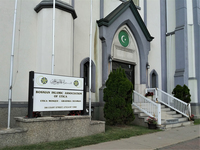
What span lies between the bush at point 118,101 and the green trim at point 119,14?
4007 mm

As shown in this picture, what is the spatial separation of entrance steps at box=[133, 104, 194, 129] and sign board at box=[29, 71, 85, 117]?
4.17 meters

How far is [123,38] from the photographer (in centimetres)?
1455

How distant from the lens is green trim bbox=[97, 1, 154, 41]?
1287cm

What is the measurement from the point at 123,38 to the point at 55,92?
27.5 feet

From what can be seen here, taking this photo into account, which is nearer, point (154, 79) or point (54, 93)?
point (54, 93)

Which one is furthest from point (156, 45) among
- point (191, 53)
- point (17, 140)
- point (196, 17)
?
point (17, 140)

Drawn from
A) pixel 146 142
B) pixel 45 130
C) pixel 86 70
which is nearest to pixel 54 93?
pixel 45 130

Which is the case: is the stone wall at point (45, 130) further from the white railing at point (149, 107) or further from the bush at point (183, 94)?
the bush at point (183, 94)

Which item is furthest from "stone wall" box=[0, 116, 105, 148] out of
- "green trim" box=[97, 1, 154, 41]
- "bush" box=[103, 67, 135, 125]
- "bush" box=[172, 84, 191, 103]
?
"bush" box=[172, 84, 191, 103]

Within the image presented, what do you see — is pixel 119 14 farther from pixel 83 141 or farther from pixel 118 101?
pixel 83 141

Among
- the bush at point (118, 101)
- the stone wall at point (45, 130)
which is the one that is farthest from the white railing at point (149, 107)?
the stone wall at point (45, 130)

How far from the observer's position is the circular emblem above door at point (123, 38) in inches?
566

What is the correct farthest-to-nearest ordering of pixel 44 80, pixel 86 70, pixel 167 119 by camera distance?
pixel 86 70
pixel 167 119
pixel 44 80

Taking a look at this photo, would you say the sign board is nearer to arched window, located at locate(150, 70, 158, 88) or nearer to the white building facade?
the white building facade
